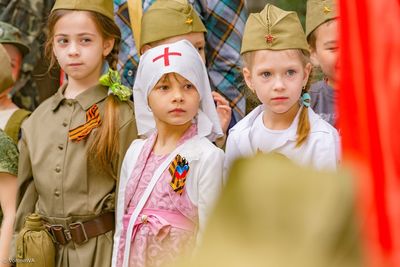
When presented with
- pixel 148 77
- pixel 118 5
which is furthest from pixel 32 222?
pixel 118 5

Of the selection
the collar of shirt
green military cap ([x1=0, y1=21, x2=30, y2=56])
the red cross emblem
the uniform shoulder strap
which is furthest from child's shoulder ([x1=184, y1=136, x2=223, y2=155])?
green military cap ([x1=0, y1=21, x2=30, y2=56])

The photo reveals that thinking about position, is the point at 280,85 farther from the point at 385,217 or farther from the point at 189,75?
the point at 385,217

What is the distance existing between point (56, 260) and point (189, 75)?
1.16 metres

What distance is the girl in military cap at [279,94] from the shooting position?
11.1ft

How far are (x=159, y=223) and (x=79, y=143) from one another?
725mm

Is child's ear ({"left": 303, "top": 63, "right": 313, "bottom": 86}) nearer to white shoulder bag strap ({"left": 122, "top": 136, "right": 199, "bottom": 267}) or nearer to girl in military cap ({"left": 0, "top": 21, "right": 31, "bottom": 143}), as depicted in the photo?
white shoulder bag strap ({"left": 122, "top": 136, "right": 199, "bottom": 267})

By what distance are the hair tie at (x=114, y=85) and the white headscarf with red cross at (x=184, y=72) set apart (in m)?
0.28

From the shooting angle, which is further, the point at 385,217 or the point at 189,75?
the point at 189,75

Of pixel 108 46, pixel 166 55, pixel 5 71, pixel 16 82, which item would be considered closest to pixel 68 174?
pixel 108 46

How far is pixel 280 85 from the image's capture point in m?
3.44

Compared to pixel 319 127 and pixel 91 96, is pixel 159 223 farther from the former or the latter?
pixel 91 96

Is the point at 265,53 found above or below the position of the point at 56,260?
above

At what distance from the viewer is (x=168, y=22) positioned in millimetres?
3977

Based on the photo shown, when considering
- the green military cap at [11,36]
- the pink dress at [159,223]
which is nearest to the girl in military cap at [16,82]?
the green military cap at [11,36]
